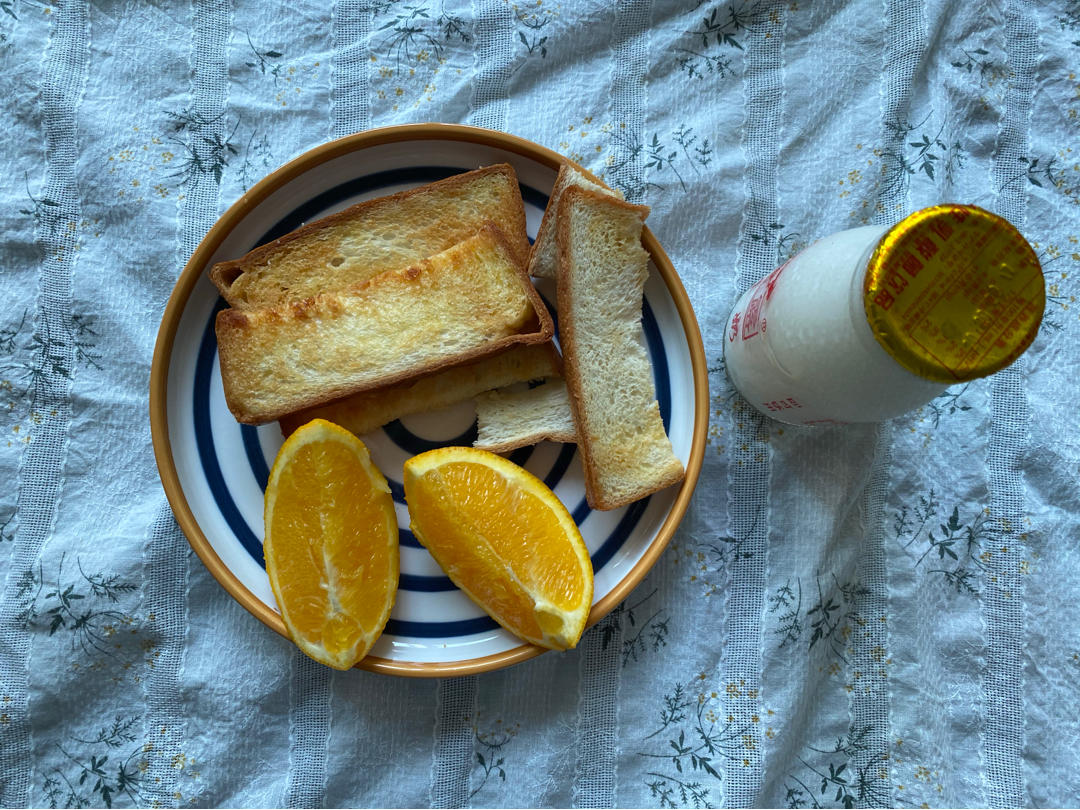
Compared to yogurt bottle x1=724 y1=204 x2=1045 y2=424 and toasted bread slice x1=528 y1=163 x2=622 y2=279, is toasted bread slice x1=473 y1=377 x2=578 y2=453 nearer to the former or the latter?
toasted bread slice x1=528 y1=163 x2=622 y2=279

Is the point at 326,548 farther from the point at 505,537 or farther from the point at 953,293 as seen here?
the point at 953,293

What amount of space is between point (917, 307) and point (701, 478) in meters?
0.51

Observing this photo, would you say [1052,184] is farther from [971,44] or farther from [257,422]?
[257,422]

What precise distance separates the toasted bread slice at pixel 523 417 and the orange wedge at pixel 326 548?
196 mm

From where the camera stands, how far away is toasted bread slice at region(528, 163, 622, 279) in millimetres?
1154

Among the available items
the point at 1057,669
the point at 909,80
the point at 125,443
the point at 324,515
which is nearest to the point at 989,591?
the point at 1057,669

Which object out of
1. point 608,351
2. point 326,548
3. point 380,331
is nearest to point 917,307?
point 608,351

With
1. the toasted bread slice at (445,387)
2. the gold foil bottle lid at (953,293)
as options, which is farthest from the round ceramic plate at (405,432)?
the gold foil bottle lid at (953,293)

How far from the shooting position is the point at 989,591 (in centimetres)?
130

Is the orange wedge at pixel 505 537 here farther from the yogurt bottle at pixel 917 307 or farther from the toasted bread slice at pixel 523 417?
the yogurt bottle at pixel 917 307

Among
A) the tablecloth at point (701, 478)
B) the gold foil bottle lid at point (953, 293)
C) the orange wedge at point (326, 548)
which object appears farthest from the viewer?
the tablecloth at point (701, 478)

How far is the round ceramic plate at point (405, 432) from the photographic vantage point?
1161 mm

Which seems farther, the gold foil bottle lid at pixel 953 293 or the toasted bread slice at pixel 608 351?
the toasted bread slice at pixel 608 351

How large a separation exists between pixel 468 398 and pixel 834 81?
85 cm
